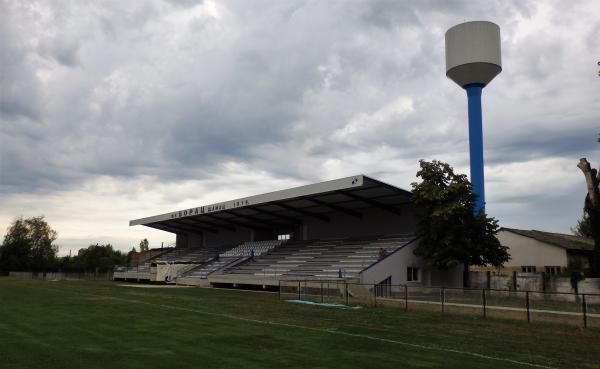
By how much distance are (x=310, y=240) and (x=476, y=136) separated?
19.0 m

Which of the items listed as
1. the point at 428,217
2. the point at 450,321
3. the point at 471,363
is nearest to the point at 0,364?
the point at 471,363

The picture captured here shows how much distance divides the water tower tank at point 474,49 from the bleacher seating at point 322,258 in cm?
1627

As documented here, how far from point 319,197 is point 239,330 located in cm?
2880

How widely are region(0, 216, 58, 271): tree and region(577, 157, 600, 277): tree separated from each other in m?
90.5

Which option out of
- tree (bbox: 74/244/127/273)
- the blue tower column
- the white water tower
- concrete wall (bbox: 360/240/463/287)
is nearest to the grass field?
concrete wall (bbox: 360/240/463/287)

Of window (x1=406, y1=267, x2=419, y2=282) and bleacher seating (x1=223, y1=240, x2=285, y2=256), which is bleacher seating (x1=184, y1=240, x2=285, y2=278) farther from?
window (x1=406, y1=267, x2=419, y2=282)

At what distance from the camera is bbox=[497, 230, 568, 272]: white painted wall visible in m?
50.9

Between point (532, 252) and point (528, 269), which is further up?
point (532, 252)

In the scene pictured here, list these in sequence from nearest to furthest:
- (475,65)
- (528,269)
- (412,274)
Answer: (412,274)
(475,65)
(528,269)

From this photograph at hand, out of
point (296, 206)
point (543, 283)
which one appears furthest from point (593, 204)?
point (296, 206)

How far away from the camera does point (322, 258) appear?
4506 cm

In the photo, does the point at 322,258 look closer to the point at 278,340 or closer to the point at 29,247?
the point at 278,340

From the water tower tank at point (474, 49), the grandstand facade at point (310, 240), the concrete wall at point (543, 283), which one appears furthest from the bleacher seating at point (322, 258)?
the water tower tank at point (474, 49)

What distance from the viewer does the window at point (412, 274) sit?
39562mm
